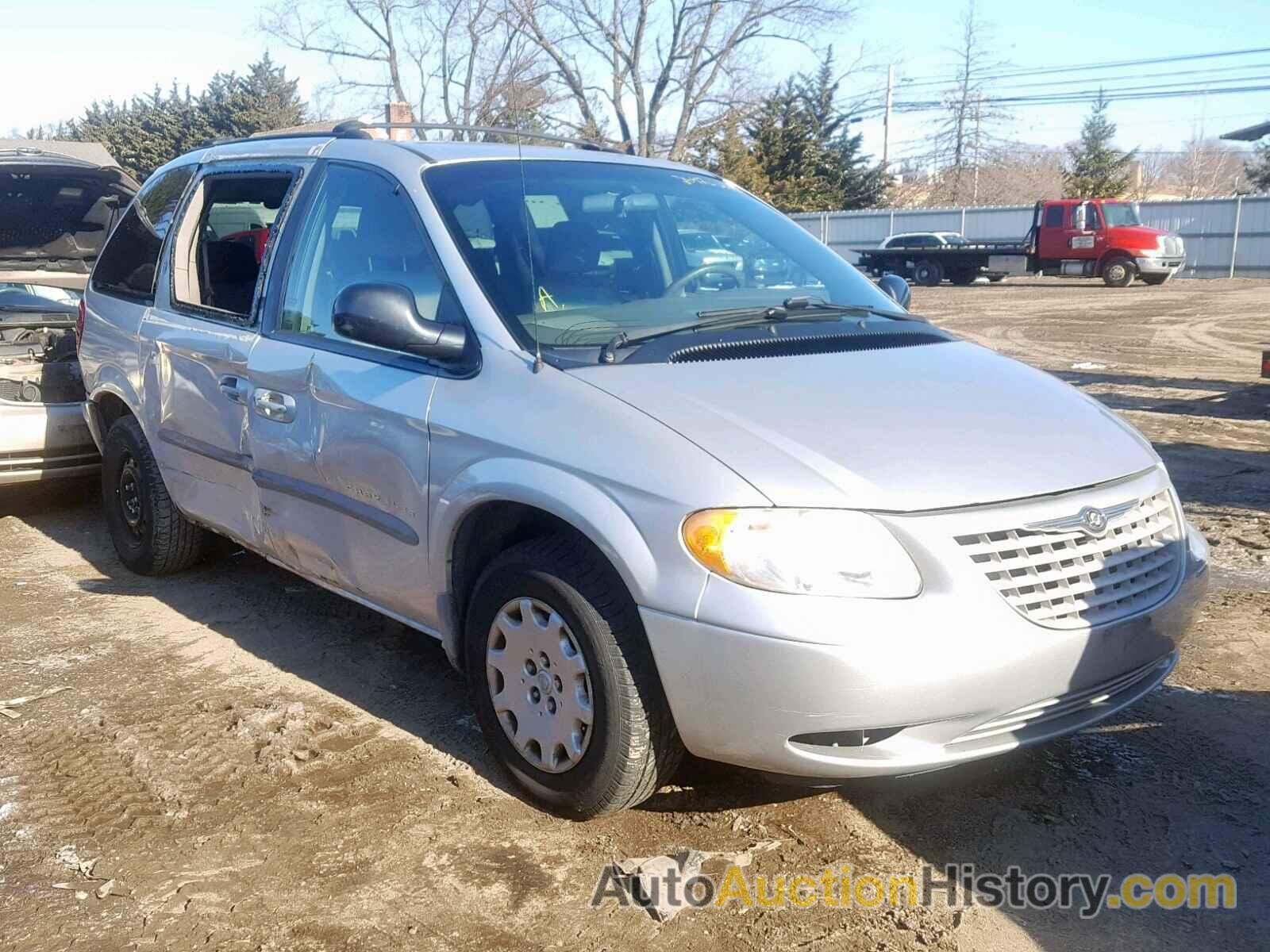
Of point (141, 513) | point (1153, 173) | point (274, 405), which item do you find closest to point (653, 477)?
point (274, 405)

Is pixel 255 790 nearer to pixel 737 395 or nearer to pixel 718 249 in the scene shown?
pixel 737 395

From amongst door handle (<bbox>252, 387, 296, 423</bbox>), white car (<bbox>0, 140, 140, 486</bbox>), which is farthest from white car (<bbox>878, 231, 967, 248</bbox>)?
door handle (<bbox>252, 387, 296, 423</bbox>)

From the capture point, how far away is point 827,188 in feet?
152

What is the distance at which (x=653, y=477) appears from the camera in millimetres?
2805

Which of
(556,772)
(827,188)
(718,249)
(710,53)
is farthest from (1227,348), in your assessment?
(827,188)

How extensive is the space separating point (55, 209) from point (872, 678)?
21.4 ft

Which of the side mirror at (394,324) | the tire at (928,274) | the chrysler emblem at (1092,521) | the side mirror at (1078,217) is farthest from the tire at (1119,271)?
the side mirror at (394,324)

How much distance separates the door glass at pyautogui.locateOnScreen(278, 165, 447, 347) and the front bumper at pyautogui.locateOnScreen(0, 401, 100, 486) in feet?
8.57

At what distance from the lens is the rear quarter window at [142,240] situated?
503 cm

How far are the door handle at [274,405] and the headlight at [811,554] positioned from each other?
1818 mm

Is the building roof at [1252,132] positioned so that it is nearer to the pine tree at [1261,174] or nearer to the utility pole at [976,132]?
the pine tree at [1261,174]

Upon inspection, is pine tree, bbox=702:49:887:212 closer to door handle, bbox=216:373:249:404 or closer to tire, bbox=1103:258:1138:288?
tire, bbox=1103:258:1138:288

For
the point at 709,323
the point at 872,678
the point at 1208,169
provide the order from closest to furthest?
the point at 872,678 → the point at 709,323 → the point at 1208,169

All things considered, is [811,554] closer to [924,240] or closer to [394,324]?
[394,324]
